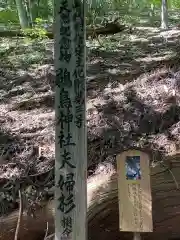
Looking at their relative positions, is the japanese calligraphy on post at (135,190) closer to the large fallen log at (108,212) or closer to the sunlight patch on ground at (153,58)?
the large fallen log at (108,212)

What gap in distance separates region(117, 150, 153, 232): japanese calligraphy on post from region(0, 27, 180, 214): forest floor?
0.67m

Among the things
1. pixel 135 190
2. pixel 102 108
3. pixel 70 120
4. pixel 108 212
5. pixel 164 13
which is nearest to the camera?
pixel 70 120

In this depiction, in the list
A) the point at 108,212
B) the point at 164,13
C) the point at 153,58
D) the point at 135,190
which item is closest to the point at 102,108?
the point at 108,212

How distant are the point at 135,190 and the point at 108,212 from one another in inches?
27.2

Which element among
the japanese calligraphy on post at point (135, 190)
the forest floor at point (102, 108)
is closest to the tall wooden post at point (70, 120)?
the japanese calligraphy on post at point (135, 190)

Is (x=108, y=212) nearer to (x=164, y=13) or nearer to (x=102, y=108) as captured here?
(x=102, y=108)

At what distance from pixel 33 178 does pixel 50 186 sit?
19 cm

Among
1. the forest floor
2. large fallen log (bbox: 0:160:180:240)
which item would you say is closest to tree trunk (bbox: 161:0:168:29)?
the forest floor

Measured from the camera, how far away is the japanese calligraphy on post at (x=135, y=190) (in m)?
2.75

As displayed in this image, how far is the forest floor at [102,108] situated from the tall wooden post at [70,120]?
86 cm

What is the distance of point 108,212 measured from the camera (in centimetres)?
336

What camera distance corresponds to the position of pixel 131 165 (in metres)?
2.76

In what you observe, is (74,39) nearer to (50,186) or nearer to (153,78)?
(50,186)

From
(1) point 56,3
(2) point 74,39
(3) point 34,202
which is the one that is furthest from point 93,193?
(1) point 56,3
